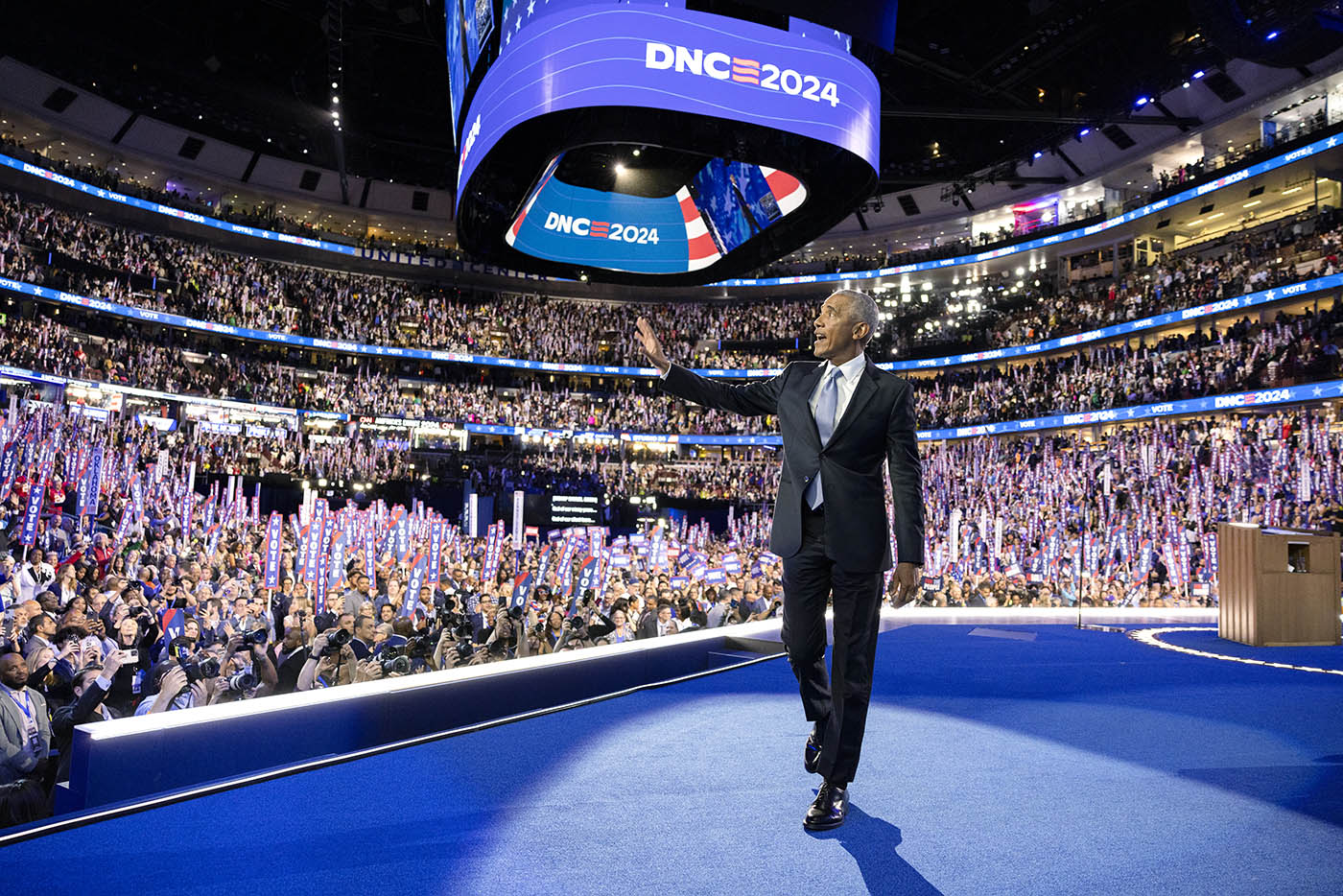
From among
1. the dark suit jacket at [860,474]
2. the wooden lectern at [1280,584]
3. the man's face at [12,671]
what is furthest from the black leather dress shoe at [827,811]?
the wooden lectern at [1280,584]

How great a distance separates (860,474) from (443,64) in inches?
1176

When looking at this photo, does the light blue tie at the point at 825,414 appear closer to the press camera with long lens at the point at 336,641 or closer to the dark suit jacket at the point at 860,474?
the dark suit jacket at the point at 860,474

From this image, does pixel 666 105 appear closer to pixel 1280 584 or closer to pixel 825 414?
pixel 825 414

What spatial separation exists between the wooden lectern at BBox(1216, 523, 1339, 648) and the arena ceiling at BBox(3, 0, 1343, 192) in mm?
18279

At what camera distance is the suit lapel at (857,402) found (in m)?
2.71

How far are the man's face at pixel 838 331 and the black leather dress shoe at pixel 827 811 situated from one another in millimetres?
1323

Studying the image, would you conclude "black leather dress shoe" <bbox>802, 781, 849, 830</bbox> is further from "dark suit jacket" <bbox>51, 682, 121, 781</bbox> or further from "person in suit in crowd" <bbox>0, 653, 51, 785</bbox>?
"dark suit jacket" <bbox>51, 682, 121, 781</bbox>

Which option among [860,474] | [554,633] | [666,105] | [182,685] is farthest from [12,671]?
[666,105]

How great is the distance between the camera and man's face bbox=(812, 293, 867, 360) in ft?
9.27

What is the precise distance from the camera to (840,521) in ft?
8.68

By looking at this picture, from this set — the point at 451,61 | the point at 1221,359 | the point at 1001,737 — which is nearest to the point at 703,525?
the point at 1221,359

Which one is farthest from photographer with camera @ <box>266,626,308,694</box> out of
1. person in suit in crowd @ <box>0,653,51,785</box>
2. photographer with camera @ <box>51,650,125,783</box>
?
person in suit in crowd @ <box>0,653,51,785</box>

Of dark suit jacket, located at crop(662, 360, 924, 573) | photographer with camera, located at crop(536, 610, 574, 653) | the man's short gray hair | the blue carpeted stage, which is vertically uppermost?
the man's short gray hair

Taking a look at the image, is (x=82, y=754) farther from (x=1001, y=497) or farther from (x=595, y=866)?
(x=1001, y=497)
